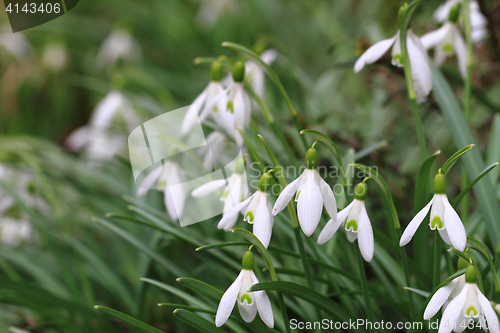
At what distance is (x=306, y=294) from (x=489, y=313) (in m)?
0.31

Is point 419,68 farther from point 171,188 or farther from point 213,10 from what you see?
point 213,10

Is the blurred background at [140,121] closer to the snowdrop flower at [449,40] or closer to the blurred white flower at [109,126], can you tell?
the blurred white flower at [109,126]

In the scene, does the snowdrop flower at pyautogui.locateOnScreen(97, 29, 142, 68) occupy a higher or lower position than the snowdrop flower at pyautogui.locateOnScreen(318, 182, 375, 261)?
higher

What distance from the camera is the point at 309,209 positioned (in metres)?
0.70

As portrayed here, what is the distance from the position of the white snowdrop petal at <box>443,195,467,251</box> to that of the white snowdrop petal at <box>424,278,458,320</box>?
0.09 m

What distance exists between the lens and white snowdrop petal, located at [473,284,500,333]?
0.64 meters

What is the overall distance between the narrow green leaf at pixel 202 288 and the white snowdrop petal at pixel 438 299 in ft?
1.27

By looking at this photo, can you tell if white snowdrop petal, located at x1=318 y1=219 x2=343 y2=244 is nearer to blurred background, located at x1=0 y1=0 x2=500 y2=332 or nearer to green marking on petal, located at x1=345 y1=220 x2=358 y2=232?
green marking on petal, located at x1=345 y1=220 x2=358 y2=232

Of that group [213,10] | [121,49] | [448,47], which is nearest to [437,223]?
[448,47]

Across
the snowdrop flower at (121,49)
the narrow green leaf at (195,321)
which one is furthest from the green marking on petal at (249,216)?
the snowdrop flower at (121,49)

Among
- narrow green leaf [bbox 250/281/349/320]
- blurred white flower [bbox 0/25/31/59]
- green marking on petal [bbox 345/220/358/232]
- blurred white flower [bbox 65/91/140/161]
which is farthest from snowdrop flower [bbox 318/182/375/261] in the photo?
blurred white flower [bbox 0/25/31/59]

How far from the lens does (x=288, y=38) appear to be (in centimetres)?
305

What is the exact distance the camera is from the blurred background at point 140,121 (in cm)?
133

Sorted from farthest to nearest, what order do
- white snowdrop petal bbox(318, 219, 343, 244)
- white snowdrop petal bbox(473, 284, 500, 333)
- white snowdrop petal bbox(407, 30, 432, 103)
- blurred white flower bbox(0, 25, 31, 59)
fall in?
blurred white flower bbox(0, 25, 31, 59) → white snowdrop petal bbox(407, 30, 432, 103) → white snowdrop petal bbox(318, 219, 343, 244) → white snowdrop petal bbox(473, 284, 500, 333)
